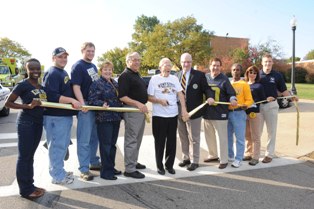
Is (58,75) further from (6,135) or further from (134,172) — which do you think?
(6,135)

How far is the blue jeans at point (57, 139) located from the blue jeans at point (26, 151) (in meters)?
0.30

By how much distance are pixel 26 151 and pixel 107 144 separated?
4.12 ft

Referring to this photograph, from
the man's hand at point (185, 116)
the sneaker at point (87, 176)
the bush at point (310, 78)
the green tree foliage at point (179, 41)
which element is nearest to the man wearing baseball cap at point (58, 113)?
the sneaker at point (87, 176)

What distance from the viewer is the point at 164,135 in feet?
17.5

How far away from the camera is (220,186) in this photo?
16.1 feet

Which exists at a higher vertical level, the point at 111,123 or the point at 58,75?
the point at 58,75

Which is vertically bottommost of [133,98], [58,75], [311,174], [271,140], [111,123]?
[311,174]

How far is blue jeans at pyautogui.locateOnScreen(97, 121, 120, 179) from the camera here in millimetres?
4977

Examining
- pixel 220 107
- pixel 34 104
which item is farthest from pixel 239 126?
pixel 34 104

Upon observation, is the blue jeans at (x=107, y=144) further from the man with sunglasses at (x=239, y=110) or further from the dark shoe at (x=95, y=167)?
the man with sunglasses at (x=239, y=110)

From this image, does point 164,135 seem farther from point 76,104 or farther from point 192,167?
point 76,104

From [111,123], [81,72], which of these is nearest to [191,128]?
[111,123]

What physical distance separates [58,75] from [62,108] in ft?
1.66

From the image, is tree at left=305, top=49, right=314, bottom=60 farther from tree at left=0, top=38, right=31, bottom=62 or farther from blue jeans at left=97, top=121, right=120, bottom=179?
blue jeans at left=97, top=121, right=120, bottom=179
